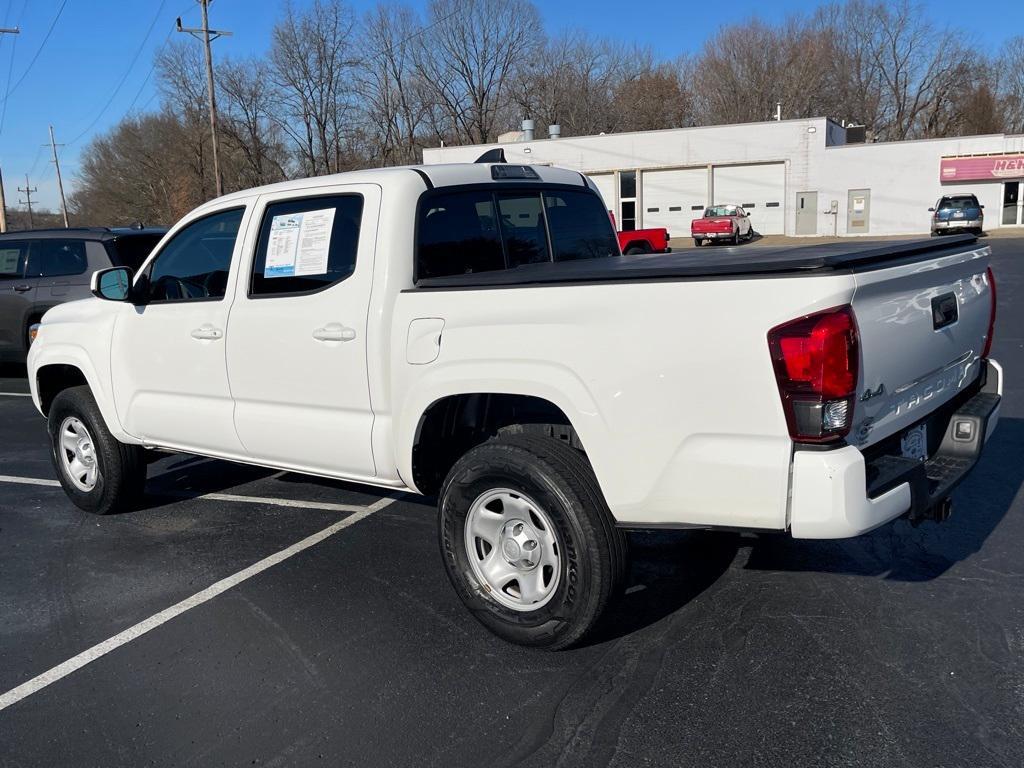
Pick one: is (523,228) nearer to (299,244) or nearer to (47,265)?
(299,244)

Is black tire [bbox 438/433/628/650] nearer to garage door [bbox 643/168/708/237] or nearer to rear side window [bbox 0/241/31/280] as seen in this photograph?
rear side window [bbox 0/241/31/280]

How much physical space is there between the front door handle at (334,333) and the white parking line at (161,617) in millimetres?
1408

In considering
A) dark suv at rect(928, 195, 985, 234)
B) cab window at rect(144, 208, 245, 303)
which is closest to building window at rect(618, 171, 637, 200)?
dark suv at rect(928, 195, 985, 234)

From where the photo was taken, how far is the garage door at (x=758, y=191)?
137 ft

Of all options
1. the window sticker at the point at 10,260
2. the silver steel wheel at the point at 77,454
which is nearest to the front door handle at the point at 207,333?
the silver steel wheel at the point at 77,454

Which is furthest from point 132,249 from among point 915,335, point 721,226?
point 721,226

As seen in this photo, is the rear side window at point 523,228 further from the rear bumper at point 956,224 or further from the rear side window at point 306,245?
the rear bumper at point 956,224

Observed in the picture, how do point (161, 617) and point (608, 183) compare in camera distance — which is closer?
point (161, 617)

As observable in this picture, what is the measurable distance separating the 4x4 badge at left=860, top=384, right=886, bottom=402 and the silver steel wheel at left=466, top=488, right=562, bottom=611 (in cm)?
123

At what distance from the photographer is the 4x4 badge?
2889mm

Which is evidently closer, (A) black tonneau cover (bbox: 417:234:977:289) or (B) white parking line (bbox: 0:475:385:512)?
(A) black tonneau cover (bbox: 417:234:977:289)

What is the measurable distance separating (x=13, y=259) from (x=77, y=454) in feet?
21.8

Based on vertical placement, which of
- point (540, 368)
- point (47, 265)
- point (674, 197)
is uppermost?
point (674, 197)

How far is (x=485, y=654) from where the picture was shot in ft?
11.6
